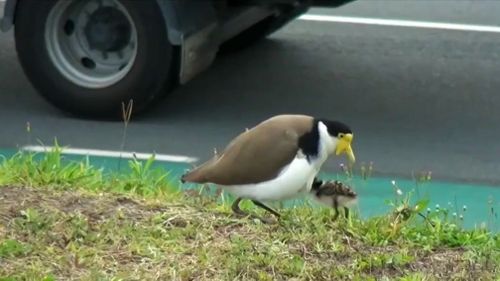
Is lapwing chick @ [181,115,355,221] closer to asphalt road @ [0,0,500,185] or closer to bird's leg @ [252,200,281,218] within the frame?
bird's leg @ [252,200,281,218]

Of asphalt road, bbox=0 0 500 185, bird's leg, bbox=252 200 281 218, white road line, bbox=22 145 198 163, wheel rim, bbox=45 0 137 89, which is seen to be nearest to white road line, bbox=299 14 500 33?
asphalt road, bbox=0 0 500 185

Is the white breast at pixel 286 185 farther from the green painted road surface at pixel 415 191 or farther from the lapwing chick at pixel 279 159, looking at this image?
the green painted road surface at pixel 415 191

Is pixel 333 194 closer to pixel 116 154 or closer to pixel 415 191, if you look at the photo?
pixel 415 191

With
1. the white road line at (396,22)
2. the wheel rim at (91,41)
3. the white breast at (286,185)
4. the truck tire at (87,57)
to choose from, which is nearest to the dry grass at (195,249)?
the white breast at (286,185)

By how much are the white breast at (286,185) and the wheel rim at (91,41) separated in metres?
3.55

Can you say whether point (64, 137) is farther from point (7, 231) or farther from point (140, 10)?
point (7, 231)

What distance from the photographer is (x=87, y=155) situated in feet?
25.2

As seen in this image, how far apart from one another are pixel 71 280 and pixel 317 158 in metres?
0.96

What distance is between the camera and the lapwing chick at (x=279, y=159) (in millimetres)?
4969

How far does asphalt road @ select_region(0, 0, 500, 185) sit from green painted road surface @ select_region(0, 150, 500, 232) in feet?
0.52

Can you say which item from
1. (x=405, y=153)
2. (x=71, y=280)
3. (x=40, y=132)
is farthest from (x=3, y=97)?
(x=71, y=280)

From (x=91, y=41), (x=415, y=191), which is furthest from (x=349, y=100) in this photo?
(x=415, y=191)

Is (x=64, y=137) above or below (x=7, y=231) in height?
below

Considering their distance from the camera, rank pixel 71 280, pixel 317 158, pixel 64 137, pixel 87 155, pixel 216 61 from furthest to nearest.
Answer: pixel 216 61
pixel 64 137
pixel 87 155
pixel 317 158
pixel 71 280
